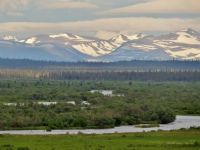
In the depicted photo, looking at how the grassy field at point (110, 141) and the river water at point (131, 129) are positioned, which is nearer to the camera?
the grassy field at point (110, 141)

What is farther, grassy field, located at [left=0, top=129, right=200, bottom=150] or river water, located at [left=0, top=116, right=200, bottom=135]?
river water, located at [left=0, top=116, right=200, bottom=135]

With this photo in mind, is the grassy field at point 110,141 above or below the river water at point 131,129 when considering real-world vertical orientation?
above

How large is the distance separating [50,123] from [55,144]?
2030cm

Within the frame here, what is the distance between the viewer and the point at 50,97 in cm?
11944

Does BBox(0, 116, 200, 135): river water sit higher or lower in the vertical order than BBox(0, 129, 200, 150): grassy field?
lower

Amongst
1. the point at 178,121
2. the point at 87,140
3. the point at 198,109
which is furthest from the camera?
the point at 198,109

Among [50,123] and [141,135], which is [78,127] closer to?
[50,123]

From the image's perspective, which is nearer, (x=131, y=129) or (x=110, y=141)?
(x=110, y=141)

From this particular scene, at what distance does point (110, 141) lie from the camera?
57.2m

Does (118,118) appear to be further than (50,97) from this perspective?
No

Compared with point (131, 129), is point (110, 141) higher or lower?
higher

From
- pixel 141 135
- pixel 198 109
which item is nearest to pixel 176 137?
pixel 141 135

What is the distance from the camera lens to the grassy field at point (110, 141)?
52250 millimetres

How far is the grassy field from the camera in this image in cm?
5225
